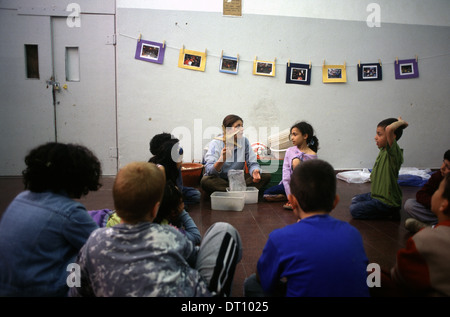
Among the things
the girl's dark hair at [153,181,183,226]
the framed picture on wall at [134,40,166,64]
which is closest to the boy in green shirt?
the girl's dark hair at [153,181,183,226]

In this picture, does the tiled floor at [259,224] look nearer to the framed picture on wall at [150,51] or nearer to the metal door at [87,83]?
the metal door at [87,83]

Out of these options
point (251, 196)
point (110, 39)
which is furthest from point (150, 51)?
point (251, 196)

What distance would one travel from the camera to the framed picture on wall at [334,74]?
13.4 feet

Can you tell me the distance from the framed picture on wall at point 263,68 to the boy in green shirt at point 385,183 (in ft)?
6.83

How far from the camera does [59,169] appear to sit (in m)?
0.99

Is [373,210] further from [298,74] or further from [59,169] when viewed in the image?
[298,74]

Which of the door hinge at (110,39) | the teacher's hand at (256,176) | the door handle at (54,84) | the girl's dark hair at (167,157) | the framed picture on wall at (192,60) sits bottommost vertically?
the teacher's hand at (256,176)

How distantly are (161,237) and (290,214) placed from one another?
1828 millimetres

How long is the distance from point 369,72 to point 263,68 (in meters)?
1.54

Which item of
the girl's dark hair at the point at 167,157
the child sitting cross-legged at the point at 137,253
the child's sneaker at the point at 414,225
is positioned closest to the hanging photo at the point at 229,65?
the girl's dark hair at the point at 167,157

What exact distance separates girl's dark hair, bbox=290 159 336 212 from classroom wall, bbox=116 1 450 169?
10.1 feet
